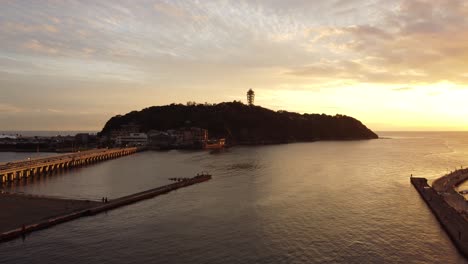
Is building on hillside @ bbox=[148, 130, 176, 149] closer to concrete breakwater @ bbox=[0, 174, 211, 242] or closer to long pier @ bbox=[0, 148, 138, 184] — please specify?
long pier @ bbox=[0, 148, 138, 184]

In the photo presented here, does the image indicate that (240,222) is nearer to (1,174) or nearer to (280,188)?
(280,188)

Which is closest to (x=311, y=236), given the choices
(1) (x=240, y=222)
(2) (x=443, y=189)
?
(1) (x=240, y=222)

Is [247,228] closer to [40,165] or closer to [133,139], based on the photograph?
[40,165]

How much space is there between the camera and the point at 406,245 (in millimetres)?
35281

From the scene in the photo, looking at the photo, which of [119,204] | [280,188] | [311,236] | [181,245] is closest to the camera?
[181,245]

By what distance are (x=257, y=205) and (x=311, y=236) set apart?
14976 mm

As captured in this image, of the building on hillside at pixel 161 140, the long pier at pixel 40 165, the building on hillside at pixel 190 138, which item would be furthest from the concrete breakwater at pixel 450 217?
the building on hillside at pixel 161 140

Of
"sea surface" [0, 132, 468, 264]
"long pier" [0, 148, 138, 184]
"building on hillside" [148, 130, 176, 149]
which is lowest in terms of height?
"sea surface" [0, 132, 468, 264]

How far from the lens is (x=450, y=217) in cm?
4241

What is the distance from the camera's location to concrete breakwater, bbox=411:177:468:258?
1369 inches

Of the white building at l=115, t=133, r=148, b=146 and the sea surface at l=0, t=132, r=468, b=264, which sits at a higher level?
the white building at l=115, t=133, r=148, b=146

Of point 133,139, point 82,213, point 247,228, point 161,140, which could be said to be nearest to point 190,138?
point 161,140

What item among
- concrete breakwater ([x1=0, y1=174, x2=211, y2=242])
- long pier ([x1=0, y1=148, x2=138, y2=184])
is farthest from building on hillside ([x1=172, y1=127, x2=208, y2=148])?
concrete breakwater ([x1=0, y1=174, x2=211, y2=242])

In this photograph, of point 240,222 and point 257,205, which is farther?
point 257,205
